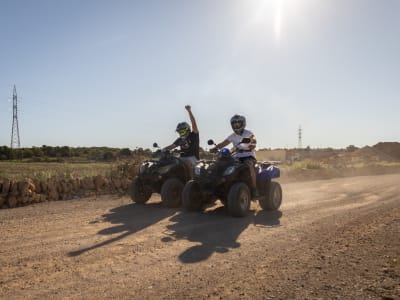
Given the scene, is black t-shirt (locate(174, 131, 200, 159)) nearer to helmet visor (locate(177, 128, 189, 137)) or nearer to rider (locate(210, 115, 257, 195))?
helmet visor (locate(177, 128, 189, 137))

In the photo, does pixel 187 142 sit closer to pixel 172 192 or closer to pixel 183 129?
pixel 183 129

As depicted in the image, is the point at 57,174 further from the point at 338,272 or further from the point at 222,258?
the point at 338,272

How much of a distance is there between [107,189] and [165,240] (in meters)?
6.39

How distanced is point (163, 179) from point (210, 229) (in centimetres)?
309

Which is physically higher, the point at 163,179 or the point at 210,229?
the point at 163,179

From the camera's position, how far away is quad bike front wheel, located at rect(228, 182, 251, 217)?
28.0 feet

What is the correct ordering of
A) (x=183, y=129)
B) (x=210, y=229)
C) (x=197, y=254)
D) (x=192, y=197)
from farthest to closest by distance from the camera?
1. (x=183, y=129)
2. (x=192, y=197)
3. (x=210, y=229)
4. (x=197, y=254)

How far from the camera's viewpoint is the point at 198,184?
9.30m

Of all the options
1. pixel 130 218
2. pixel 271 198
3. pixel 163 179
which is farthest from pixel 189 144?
pixel 130 218

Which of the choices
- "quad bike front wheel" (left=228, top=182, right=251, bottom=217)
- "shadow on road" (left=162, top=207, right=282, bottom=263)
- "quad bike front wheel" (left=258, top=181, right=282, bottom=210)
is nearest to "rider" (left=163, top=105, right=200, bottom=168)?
"shadow on road" (left=162, top=207, right=282, bottom=263)

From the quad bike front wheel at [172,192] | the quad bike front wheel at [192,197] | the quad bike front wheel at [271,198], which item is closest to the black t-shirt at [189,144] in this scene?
the quad bike front wheel at [172,192]

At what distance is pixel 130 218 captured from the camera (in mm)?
8578

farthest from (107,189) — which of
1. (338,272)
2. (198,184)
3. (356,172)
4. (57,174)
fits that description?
(356,172)

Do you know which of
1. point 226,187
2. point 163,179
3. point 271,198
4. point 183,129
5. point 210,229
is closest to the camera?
point 210,229
